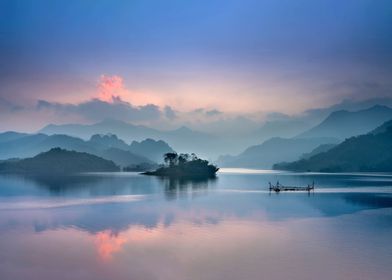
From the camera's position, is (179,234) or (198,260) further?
(179,234)

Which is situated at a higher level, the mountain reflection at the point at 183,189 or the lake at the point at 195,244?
the mountain reflection at the point at 183,189

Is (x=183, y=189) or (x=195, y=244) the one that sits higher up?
(x=183, y=189)

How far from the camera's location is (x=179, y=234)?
47.6 meters

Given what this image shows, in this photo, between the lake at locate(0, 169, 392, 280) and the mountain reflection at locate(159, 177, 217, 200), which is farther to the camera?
the mountain reflection at locate(159, 177, 217, 200)

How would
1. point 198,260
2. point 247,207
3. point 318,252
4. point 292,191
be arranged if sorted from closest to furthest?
point 198,260 < point 318,252 < point 247,207 < point 292,191

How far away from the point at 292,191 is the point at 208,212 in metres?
59.9

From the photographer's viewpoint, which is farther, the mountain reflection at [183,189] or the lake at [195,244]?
the mountain reflection at [183,189]

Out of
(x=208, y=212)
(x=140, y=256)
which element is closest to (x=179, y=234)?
(x=140, y=256)

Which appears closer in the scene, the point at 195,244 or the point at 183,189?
the point at 195,244

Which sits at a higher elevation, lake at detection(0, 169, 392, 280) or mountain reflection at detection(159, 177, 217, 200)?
mountain reflection at detection(159, 177, 217, 200)

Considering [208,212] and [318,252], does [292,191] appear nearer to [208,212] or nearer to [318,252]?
[208,212]

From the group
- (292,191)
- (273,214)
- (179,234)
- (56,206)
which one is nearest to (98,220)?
(179,234)

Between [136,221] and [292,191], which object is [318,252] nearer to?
[136,221]

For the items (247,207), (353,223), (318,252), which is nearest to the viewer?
(318,252)
